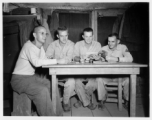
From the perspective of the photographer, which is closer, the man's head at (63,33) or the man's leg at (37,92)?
the man's leg at (37,92)

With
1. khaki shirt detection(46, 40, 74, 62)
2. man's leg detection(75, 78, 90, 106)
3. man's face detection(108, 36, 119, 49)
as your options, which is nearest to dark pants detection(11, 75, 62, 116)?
man's leg detection(75, 78, 90, 106)

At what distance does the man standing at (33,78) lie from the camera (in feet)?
7.77

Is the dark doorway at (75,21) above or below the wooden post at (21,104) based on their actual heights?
above

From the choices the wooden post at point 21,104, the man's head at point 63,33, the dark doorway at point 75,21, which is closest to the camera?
the wooden post at point 21,104

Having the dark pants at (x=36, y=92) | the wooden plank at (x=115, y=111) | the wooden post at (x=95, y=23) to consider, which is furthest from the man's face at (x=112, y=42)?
the dark pants at (x=36, y=92)

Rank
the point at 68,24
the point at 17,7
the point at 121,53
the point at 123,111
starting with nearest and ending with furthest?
the point at 123,111
the point at 121,53
the point at 17,7
the point at 68,24

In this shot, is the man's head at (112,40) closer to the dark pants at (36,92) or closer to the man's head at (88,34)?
the man's head at (88,34)

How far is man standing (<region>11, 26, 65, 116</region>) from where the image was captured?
93.2 inches

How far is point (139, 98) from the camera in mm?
3973

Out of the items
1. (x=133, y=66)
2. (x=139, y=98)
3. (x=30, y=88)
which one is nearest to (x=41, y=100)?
(x=30, y=88)

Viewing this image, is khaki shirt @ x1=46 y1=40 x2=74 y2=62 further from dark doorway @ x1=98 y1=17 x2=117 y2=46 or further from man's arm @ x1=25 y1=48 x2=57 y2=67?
dark doorway @ x1=98 y1=17 x2=117 y2=46

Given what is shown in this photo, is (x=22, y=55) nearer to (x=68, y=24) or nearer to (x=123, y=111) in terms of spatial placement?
(x=123, y=111)

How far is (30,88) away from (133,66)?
1775 millimetres

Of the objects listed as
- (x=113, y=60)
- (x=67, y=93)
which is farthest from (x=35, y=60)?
(x=113, y=60)
